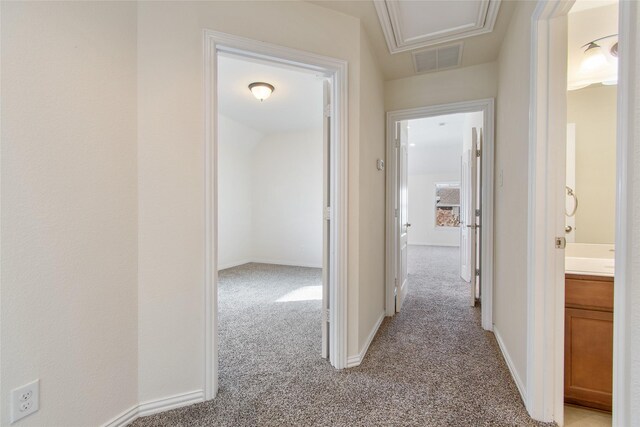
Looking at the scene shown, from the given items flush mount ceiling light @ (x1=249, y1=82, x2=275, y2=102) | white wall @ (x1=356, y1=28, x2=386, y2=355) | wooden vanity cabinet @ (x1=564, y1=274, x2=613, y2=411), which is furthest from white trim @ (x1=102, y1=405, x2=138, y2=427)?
flush mount ceiling light @ (x1=249, y1=82, x2=275, y2=102)

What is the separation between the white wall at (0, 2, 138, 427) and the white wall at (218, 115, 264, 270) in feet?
11.7

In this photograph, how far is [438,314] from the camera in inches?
116

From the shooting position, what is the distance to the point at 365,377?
1825 mm

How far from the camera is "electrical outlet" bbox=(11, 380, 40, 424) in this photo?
1.04m

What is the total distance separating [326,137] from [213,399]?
1822 mm

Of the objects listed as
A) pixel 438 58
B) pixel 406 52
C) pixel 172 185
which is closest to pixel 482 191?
pixel 438 58

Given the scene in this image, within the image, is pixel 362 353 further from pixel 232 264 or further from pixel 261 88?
pixel 232 264

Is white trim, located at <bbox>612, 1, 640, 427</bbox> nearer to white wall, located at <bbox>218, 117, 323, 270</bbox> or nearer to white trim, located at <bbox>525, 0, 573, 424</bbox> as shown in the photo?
white trim, located at <bbox>525, 0, 573, 424</bbox>

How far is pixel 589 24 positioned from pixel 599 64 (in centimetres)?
34

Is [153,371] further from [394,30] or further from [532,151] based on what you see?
[394,30]

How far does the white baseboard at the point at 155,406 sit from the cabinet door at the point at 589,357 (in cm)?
205

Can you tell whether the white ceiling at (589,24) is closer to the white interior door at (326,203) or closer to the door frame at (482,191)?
the door frame at (482,191)

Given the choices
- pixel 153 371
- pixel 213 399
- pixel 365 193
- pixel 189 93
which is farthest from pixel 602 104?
pixel 153 371

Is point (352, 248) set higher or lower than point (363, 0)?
lower
